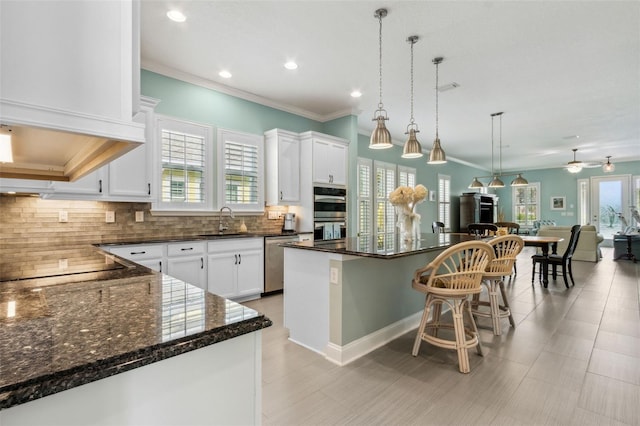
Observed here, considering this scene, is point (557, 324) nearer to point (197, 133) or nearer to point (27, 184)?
point (197, 133)

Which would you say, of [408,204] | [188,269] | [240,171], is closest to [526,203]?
[408,204]

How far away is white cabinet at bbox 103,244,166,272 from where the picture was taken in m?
3.23

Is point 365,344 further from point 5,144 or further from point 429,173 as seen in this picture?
point 429,173

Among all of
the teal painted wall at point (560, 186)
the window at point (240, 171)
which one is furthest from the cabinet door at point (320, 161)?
the teal painted wall at point (560, 186)

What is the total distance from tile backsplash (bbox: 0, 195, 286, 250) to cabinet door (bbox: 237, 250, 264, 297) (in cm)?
68

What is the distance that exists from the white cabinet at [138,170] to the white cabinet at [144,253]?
0.56 m

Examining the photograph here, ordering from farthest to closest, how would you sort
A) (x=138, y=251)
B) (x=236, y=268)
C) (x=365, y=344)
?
(x=236, y=268) → (x=138, y=251) → (x=365, y=344)

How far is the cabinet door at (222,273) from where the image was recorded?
12.6 feet

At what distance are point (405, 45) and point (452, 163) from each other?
7236 mm

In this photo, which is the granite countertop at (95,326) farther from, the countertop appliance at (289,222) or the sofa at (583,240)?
the sofa at (583,240)

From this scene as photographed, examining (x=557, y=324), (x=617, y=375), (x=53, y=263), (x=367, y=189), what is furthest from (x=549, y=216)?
(x=53, y=263)

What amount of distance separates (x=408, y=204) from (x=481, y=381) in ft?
5.30

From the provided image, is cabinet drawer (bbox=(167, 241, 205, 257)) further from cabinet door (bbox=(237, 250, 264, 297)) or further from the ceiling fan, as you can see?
the ceiling fan

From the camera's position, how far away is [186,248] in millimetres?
3664
